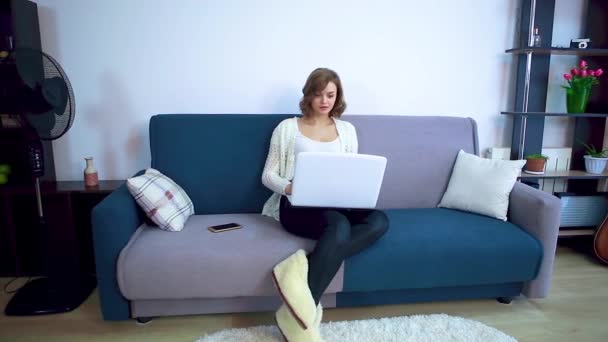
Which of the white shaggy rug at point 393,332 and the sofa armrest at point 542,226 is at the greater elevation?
the sofa armrest at point 542,226

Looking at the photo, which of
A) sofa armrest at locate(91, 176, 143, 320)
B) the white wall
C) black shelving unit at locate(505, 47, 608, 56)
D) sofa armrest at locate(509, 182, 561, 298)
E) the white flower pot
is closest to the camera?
sofa armrest at locate(91, 176, 143, 320)

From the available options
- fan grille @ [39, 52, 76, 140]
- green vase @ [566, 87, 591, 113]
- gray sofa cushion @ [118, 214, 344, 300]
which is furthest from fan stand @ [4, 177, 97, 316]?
green vase @ [566, 87, 591, 113]

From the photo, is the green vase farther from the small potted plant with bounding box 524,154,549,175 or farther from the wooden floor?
the wooden floor

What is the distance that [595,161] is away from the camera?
2.58 metres

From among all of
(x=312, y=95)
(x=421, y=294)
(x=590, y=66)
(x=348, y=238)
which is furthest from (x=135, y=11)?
(x=590, y=66)

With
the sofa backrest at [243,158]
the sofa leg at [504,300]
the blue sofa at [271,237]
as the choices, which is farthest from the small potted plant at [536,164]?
the sofa leg at [504,300]

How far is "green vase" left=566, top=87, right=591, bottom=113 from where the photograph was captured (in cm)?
250

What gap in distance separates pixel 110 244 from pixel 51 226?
29.3 inches

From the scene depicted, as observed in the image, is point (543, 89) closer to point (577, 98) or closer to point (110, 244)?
point (577, 98)

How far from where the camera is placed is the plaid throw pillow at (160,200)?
183 centimetres

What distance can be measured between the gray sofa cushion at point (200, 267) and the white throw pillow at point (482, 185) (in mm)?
880

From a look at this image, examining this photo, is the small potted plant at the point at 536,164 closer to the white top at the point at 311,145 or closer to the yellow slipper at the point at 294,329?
the white top at the point at 311,145

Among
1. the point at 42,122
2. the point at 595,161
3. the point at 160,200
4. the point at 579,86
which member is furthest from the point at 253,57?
the point at 595,161

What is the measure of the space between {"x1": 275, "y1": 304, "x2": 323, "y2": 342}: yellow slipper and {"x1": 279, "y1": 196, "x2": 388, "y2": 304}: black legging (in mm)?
106
